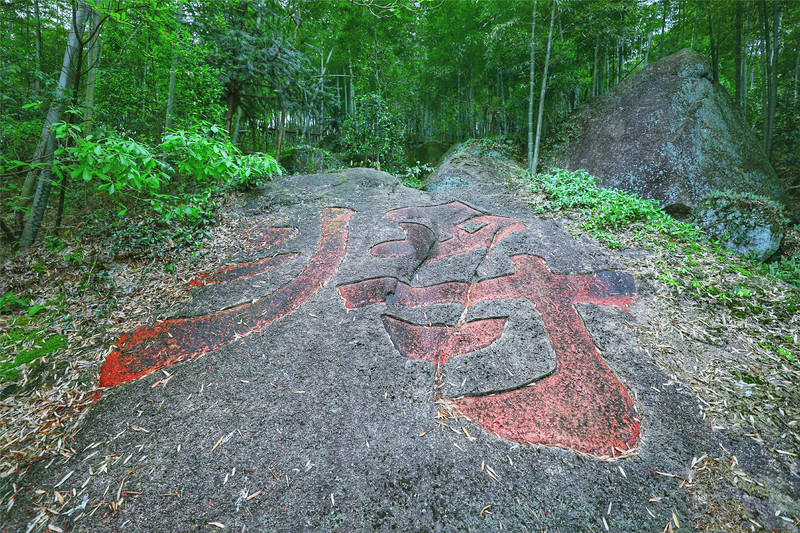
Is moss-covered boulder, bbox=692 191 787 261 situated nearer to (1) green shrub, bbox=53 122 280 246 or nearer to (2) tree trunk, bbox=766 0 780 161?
(2) tree trunk, bbox=766 0 780 161

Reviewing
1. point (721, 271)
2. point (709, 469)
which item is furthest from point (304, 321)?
point (721, 271)

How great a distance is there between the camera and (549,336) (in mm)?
2482

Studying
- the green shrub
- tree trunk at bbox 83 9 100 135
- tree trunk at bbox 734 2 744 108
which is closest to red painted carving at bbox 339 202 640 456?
the green shrub

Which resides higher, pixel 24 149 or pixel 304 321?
pixel 24 149

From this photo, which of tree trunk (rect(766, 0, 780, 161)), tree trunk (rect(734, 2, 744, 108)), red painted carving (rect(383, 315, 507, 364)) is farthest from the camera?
tree trunk (rect(734, 2, 744, 108))

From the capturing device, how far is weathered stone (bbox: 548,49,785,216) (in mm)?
5414

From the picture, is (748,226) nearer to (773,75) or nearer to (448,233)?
(448,233)

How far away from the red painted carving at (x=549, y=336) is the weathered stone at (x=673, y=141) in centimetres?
388

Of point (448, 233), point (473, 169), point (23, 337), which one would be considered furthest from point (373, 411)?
point (473, 169)

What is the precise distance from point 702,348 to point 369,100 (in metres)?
8.45

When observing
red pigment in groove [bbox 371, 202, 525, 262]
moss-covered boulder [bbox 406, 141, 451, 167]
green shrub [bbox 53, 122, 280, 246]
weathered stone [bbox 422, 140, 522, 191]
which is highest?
moss-covered boulder [bbox 406, 141, 451, 167]

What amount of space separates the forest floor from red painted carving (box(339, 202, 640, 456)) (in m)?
0.04

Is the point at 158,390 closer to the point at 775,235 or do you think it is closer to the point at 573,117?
the point at 775,235

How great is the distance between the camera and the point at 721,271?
3088 millimetres
